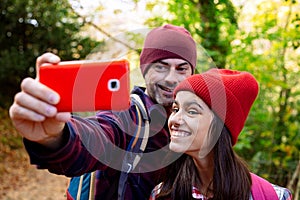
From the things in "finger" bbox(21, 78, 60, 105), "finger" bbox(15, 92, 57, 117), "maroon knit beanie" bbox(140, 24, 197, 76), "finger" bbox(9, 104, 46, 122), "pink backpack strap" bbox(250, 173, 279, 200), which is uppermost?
"maroon knit beanie" bbox(140, 24, 197, 76)

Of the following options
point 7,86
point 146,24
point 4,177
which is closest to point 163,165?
point 146,24

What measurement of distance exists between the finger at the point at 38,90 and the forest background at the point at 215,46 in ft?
2.61

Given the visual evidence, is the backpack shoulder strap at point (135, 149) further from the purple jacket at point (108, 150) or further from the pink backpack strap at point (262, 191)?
the pink backpack strap at point (262, 191)

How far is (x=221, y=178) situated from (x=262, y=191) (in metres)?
0.15

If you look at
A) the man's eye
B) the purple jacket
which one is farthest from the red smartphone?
the man's eye

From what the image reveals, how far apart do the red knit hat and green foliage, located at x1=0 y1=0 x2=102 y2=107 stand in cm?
684

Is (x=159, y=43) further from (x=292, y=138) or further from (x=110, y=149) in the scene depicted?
(x=292, y=138)

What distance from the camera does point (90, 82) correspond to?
960mm

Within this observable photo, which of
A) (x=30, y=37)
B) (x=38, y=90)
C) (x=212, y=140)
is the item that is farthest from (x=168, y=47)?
(x=30, y=37)

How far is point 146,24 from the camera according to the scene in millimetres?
4414

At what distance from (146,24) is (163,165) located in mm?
2998

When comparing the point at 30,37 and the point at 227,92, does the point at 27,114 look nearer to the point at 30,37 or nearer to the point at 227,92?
the point at 227,92

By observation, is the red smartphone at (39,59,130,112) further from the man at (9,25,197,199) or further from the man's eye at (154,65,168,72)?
the man's eye at (154,65,168,72)

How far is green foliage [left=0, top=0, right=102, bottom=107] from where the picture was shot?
26.4 ft
